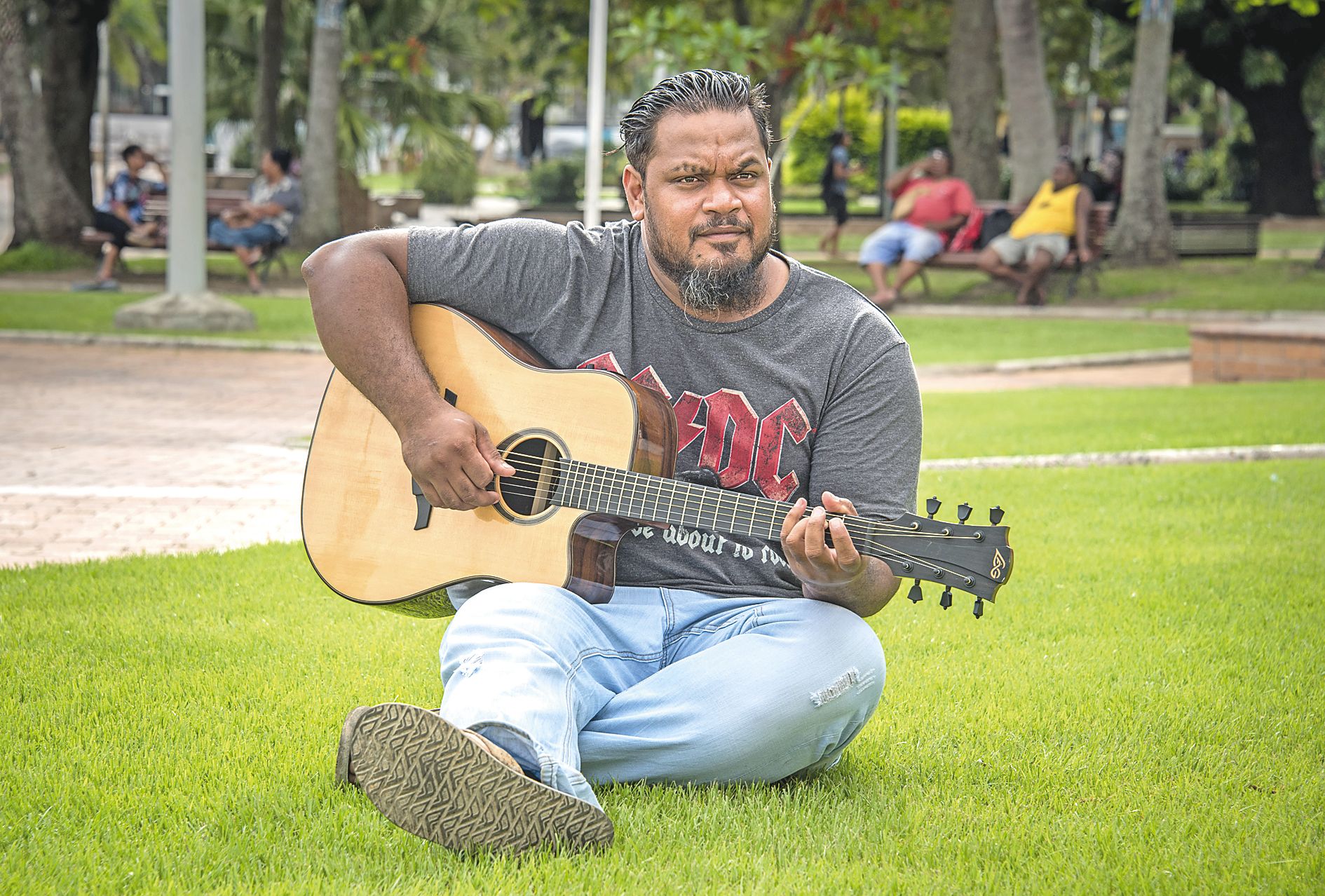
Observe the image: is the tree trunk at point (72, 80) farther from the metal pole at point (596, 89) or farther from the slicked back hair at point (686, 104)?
the slicked back hair at point (686, 104)

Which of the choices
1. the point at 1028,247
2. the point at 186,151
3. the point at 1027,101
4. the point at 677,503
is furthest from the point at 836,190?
the point at 677,503

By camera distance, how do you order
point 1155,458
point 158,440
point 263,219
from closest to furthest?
1. point 1155,458
2. point 158,440
3. point 263,219

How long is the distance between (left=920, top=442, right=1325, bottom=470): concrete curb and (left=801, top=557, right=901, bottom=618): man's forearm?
13.9ft

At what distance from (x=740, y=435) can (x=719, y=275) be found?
1.19 ft

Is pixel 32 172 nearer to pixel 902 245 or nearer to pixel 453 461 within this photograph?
pixel 902 245

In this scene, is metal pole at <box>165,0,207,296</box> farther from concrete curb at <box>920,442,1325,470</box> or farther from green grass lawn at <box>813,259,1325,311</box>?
concrete curb at <box>920,442,1325,470</box>

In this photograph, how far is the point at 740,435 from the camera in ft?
10.7

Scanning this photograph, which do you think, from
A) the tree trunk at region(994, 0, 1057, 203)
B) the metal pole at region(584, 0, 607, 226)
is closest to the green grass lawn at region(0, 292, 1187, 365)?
Result: the tree trunk at region(994, 0, 1057, 203)

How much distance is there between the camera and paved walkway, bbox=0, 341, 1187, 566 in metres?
5.86

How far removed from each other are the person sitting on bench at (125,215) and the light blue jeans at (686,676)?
14262 millimetres

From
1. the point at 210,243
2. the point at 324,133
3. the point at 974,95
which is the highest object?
the point at 974,95

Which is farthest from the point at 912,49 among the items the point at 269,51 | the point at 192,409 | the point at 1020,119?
the point at 192,409

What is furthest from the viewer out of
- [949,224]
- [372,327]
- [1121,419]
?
[949,224]

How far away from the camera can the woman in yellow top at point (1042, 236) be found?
1488cm
